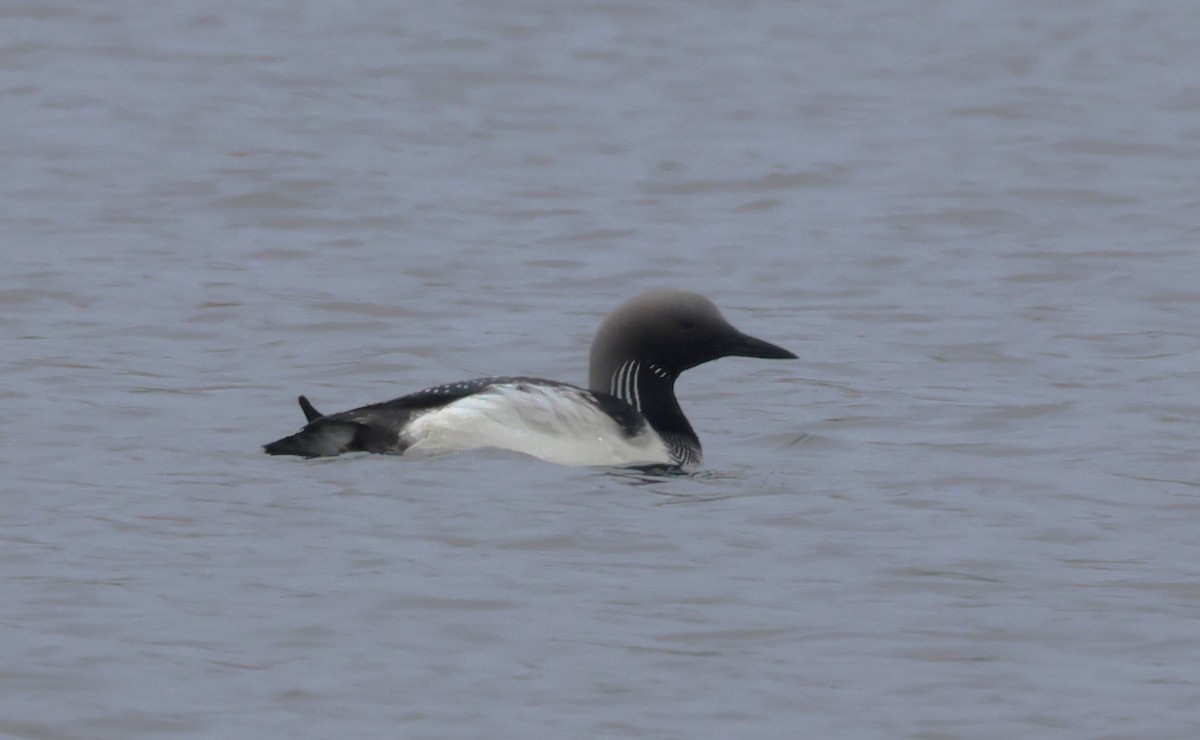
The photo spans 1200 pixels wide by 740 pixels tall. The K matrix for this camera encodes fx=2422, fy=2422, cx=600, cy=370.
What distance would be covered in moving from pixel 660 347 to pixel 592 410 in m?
0.63

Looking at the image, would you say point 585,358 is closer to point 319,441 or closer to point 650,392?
point 650,392

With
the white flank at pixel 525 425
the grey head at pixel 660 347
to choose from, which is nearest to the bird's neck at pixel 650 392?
the grey head at pixel 660 347

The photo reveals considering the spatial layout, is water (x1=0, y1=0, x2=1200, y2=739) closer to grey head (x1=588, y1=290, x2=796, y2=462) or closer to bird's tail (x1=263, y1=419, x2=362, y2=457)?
bird's tail (x1=263, y1=419, x2=362, y2=457)

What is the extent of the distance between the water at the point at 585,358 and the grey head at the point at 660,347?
0.34 metres

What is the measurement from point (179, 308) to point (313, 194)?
333 cm

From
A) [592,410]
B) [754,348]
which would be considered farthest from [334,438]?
[754,348]

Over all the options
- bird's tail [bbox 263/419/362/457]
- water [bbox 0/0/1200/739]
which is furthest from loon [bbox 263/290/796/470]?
water [bbox 0/0/1200/739]

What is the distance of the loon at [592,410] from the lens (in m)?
8.46

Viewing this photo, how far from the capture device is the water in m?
6.23

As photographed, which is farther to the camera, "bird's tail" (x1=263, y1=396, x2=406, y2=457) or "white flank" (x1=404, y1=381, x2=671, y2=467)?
"white flank" (x1=404, y1=381, x2=671, y2=467)

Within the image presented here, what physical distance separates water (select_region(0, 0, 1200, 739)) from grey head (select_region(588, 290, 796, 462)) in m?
0.34

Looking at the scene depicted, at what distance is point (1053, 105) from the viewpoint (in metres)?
18.9

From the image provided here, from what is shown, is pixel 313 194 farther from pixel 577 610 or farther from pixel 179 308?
pixel 577 610

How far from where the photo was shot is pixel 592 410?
28.7 feet
